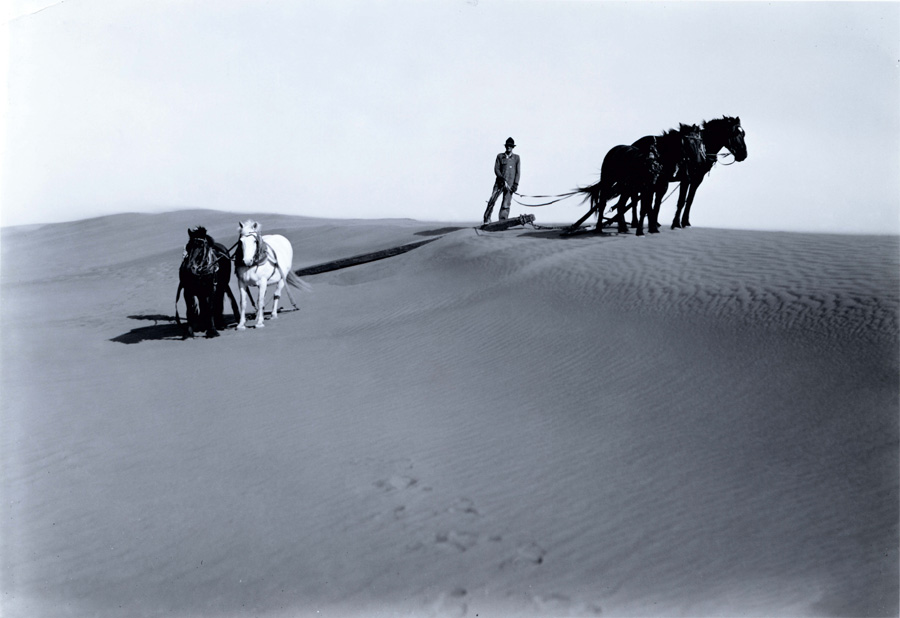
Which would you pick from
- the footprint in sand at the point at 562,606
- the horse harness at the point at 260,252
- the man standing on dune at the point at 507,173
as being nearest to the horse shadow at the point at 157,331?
the horse harness at the point at 260,252

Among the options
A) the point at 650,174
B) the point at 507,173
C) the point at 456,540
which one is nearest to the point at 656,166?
the point at 650,174

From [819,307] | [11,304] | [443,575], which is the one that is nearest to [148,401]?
[443,575]

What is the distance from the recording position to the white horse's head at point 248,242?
1137 cm

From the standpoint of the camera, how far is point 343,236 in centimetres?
2605

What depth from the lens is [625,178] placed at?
44.6 ft

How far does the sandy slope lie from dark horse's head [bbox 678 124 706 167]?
8.83 feet

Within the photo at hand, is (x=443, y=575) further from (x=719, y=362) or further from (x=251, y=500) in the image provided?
(x=719, y=362)

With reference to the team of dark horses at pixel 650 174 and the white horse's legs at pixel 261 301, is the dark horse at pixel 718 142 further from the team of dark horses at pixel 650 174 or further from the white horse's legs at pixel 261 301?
the white horse's legs at pixel 261 301

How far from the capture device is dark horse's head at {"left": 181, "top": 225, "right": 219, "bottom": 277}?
1059cm

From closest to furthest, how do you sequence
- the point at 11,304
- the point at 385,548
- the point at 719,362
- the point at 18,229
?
the point at 385,548 < the point at 719,362 < the point at 11,304 < the point at 18,229

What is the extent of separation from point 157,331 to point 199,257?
2569 millimetres

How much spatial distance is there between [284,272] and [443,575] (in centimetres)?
899

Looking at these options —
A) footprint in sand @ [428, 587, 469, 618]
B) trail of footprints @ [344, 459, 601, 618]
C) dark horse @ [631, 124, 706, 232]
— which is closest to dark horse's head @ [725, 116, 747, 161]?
dark horse @ [631, 124, 706, 232]

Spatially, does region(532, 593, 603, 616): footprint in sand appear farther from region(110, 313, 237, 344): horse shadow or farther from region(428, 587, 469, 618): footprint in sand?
region(110, 313, 237, 344): horse shadow
